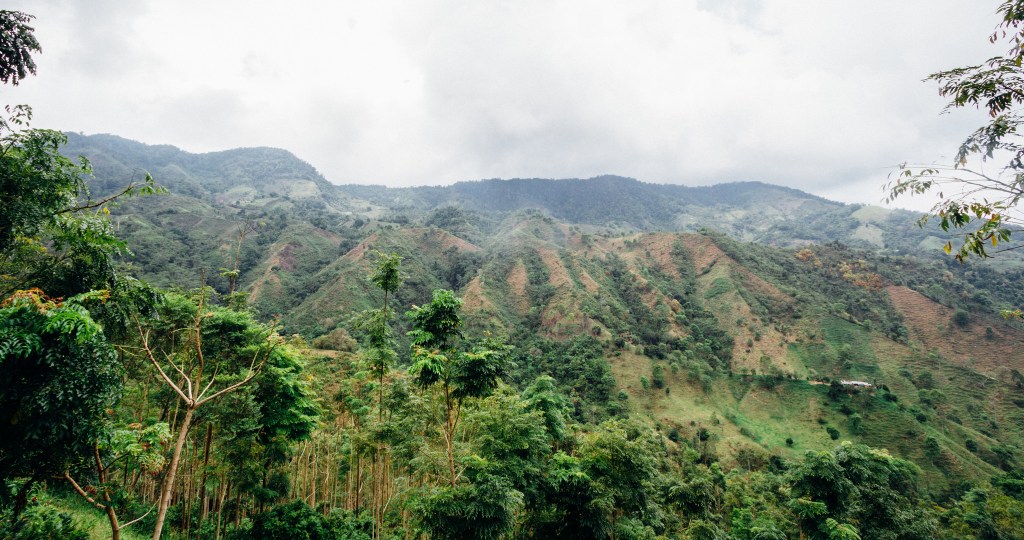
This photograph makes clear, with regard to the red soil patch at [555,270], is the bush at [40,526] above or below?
below

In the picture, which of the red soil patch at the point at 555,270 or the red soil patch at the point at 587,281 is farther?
the red soil patch at the point at 587,281

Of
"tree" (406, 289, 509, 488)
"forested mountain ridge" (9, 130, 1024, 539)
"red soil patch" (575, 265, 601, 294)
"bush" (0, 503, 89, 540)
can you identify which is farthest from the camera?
"red soil patch" (575, 265, 601, 294)

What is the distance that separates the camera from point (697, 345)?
6781cm

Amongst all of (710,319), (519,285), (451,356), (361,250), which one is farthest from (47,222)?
(710,319)

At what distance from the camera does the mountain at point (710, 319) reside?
1976 inches

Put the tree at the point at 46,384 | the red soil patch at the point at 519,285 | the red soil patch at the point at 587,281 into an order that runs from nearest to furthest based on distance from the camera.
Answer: the tree at the point at 46,384, the red soil patch at the point at 519,285, the red soil patch at the point at 587,281

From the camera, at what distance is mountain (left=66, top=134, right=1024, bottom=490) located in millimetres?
50188

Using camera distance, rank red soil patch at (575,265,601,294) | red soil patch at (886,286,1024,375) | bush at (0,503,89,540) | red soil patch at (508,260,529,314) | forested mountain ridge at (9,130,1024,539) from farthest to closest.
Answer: red soil patch at (575,265,601,294), red soil patch at (508,260,529,314), red soil patch at (886,286,1024,375), forested mountain ridge at (9,130,1024,539), bush at (0,503,89,540)

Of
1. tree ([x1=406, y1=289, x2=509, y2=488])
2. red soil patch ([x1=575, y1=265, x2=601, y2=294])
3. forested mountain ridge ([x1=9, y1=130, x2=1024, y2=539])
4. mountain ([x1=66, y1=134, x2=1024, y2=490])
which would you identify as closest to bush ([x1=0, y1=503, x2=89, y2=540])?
forested mountain ridge ([x1=9, y1=130, x2=1024, y2=539])

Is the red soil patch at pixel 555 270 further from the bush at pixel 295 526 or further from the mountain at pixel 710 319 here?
the bush at pixel 295 526

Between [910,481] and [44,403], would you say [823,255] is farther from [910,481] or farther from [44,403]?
[44,403]

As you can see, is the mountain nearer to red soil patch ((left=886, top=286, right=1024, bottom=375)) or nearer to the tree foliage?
red soil patch ((left=886, top=286, right=1024, bottom=375))

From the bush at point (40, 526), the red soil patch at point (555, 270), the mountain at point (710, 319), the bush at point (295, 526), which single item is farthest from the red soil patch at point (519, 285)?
the bush at point (40, 526)

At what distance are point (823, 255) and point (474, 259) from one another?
3230 inches
